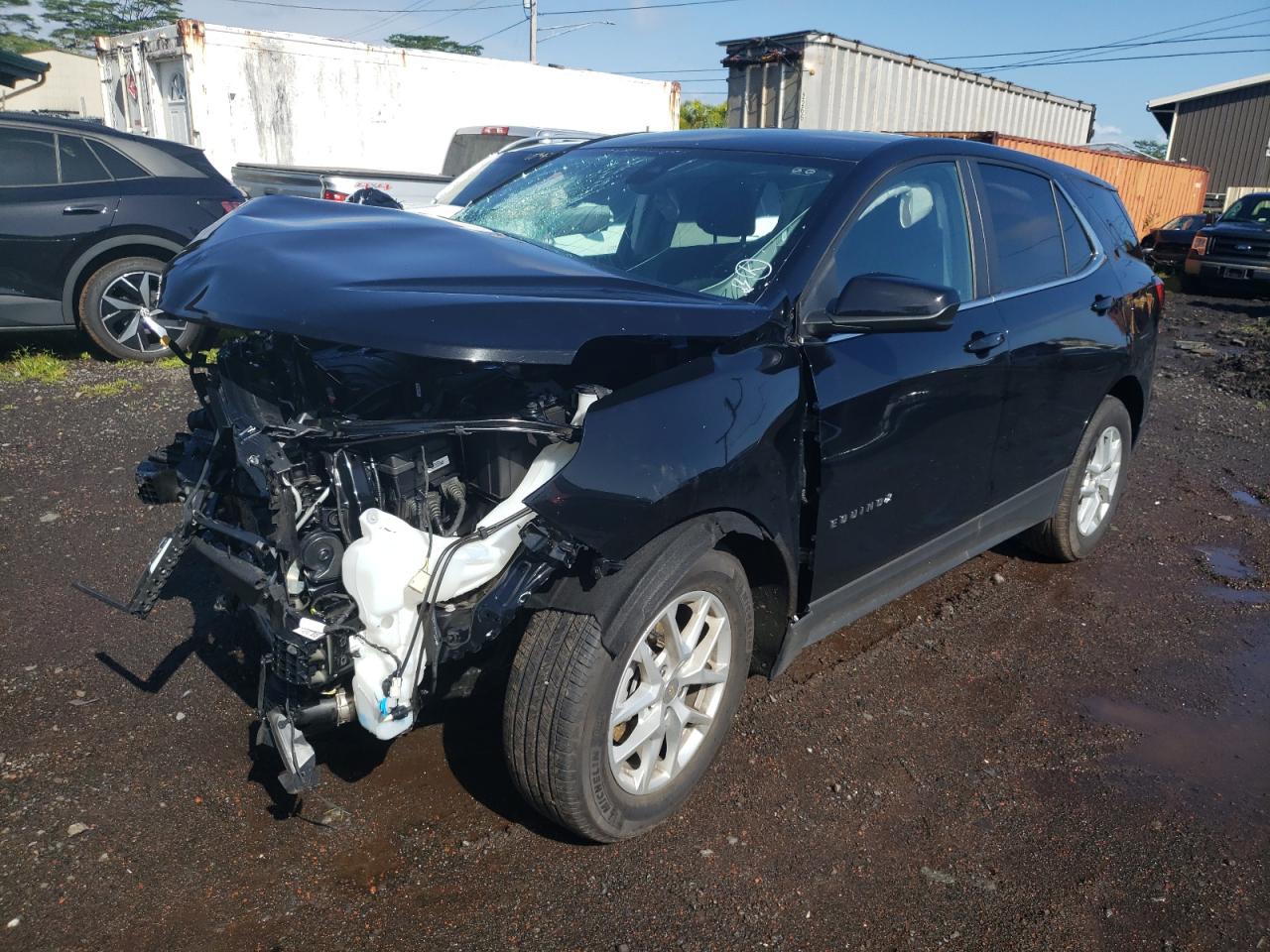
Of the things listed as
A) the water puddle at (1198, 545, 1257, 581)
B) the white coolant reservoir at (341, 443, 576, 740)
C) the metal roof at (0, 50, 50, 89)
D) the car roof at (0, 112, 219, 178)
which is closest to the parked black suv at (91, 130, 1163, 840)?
the white coolant reservoir at (341, 443, 576, 740)

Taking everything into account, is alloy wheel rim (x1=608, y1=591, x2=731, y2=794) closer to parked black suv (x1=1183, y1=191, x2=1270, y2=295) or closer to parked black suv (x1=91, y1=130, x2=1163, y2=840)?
parked black suv (x1=91, y1=130, x2=1163, y2=840)

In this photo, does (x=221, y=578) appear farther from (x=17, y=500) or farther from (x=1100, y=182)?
(x=1100, y=182)

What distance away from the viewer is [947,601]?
445cm

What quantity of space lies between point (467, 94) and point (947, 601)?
13.6 m

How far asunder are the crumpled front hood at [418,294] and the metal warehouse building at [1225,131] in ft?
123

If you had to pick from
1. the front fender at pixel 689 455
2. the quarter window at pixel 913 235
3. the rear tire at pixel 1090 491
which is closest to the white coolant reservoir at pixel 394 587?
the front fender at pixel 689 455

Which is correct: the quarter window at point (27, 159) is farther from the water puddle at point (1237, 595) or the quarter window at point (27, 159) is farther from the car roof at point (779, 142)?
the water puddle at point (1237, 595)

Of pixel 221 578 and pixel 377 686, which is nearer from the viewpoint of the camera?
pixel 377 686

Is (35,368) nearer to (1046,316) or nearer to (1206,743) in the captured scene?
(1046,316)

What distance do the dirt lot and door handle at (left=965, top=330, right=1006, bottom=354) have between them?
49.8 inches

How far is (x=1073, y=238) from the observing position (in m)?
4.33

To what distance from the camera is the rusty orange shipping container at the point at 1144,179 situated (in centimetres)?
1850

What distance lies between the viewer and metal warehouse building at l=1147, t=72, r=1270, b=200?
34156mm

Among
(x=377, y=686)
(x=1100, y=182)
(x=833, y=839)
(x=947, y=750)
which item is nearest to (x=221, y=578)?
(x=377, y=686)
